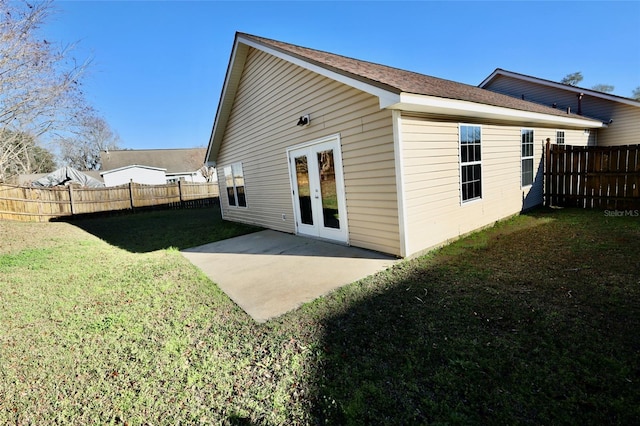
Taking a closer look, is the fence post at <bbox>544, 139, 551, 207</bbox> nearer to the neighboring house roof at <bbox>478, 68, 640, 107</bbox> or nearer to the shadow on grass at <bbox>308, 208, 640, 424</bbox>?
the shadow on grass at <bbox>308, 208, 640, 424</bbox>

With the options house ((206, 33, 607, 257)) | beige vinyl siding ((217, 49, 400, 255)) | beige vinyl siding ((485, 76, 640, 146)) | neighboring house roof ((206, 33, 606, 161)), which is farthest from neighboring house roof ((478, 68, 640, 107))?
beige vinyl siding ((217, 49, 400, 255))

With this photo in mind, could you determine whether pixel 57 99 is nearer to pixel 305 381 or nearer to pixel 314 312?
pixel 314 312

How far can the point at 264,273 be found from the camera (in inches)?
187

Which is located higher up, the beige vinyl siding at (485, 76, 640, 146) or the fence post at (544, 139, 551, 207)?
the beige vinyl siding at (485, 76, 640, 146)

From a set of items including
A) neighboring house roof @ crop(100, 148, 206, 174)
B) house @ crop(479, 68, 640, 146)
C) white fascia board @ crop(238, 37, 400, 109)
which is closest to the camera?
white fascia board @ crop(238, 37, 400, 109)

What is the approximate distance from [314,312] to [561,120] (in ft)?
31.4

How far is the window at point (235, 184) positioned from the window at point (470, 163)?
22.1ft

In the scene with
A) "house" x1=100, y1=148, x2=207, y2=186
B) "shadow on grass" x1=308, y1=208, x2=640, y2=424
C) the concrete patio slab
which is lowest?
"shadow on grass" x1=308, y1=208, x2=640, y2=424

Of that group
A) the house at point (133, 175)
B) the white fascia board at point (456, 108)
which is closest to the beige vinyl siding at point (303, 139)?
the white fascia board at point (456, 108)

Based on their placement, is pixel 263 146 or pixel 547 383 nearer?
pixel 547 383

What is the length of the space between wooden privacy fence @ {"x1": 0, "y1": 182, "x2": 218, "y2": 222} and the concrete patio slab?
10.8 meters

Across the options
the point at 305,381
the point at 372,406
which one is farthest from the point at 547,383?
the point at 305,381

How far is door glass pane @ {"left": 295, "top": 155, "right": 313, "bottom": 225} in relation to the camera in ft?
21.8

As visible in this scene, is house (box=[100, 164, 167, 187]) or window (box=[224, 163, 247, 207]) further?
house (box=[100, 164, 167, 187])
